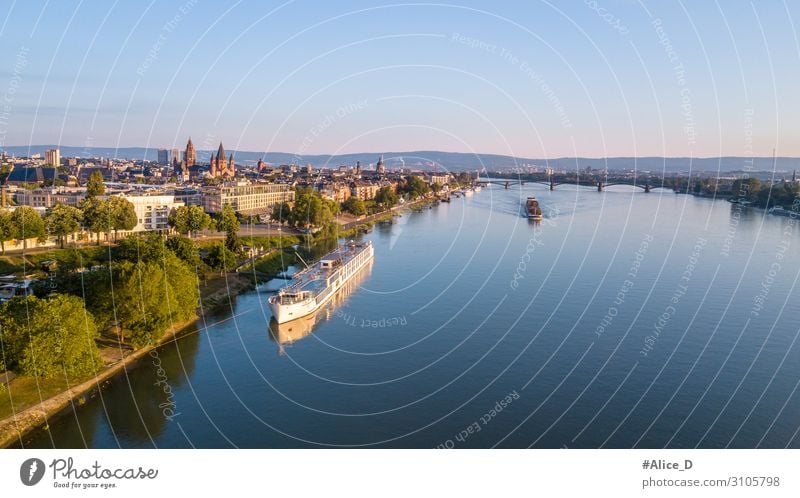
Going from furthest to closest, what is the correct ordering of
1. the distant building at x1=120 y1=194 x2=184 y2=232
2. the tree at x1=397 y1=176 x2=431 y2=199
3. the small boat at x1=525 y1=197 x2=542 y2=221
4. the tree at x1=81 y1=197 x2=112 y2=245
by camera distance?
1. the tree at x1=397 y1=176 x2=431 y2=199
2. the small boat at x1=525 y1=197 x2=542 y2=221
3. the distant building at x1=120 y1=194 x2=184 y2=232
4. the tree at x1=81 y1=197 x2=112 y2=245

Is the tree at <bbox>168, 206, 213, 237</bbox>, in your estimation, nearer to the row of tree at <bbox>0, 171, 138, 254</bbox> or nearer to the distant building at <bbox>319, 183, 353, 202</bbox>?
the row of tree at <bbox>0, 171, 138, 254</bbox>

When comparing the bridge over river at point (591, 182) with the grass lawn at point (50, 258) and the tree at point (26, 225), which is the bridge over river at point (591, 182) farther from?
the tree at point (26, 225)

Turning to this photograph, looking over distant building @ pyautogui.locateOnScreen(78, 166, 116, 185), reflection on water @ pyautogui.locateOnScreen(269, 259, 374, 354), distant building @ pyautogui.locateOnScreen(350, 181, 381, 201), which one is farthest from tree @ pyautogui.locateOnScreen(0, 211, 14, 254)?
distant building @ pyautogui.locateOnScreen(78, 166, 116, 185)

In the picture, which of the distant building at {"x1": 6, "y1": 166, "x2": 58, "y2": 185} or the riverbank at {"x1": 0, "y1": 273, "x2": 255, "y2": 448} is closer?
the riverbank at {"x1": 0, "y1": 273, "x2": 255, "y2": 448}

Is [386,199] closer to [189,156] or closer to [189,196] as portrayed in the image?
[189,196]

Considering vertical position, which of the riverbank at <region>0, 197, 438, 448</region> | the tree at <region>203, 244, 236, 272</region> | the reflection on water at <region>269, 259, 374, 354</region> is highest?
the tree at <region>203, 244, 236, 272</region>

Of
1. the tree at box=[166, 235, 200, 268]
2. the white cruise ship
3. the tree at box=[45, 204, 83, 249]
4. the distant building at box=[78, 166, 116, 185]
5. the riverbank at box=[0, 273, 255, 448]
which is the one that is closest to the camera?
the riverbank at box=[0, 273, 255, 448]

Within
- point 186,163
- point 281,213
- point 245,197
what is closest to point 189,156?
point 186,163

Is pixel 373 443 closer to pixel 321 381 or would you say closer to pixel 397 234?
pixel 321 381
